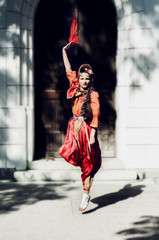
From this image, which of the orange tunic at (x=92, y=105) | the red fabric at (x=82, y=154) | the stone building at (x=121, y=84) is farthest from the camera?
the stone building at (x=121, y=84)

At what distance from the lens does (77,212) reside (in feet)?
18.7

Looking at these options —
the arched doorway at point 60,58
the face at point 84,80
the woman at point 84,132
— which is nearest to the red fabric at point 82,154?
the woman at point 84,132

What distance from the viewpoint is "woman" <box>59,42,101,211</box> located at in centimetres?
576

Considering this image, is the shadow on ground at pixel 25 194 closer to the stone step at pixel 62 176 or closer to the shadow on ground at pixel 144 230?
the stone step at pixel 62 176

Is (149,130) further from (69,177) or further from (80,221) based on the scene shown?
(80,221)

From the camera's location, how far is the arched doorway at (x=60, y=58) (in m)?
8.62

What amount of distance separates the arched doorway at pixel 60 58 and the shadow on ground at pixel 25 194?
58.2 inches

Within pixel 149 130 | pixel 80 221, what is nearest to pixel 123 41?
pixel 149 130

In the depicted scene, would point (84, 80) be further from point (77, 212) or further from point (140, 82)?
point (140, 82)

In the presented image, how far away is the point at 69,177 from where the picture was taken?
305 inches

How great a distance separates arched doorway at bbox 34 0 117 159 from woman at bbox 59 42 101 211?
279 centimetres

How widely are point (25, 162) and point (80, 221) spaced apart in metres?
3.04

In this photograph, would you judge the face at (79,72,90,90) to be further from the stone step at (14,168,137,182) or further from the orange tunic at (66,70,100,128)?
the stone step at (14,168,137,182)

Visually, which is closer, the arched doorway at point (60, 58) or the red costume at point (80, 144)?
the red costume at point (80, 144)
